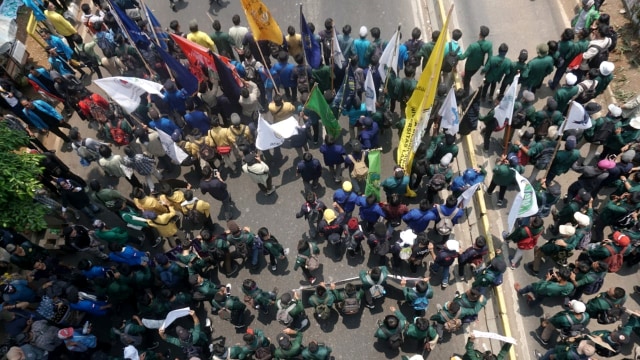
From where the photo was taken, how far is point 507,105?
38.3 ft

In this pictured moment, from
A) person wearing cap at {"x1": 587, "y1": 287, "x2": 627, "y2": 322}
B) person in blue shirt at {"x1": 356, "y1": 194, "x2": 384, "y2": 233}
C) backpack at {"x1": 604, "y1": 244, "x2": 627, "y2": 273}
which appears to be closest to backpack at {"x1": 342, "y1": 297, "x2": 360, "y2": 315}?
person in blue shirt at {"x1": 356, "y1": 194, "x2": 384, "y2": 233}

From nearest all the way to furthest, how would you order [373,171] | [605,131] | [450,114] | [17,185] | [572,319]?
[572,319] < [17,185] < [373,171] < [605,131] < [450,114]

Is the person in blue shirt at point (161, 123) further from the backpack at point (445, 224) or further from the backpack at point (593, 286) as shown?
the backpack at point (593, 286)

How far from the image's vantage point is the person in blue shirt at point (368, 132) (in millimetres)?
12281

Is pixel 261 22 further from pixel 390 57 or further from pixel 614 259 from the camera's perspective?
pixel 614 259

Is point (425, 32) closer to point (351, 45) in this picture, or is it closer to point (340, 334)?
point (351, 45)

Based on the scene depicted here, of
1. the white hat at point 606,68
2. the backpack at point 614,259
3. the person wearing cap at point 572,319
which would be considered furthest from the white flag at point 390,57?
the person wearing cap at point 572,319

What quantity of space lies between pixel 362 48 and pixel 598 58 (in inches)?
257

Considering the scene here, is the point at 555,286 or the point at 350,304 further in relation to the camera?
the point at 350,304

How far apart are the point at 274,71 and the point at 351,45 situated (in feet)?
7.93

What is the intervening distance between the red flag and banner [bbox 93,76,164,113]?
1.48 m

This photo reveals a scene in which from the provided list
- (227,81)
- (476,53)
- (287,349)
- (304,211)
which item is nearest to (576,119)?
(476,53)

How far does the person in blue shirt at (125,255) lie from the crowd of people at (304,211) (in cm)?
7

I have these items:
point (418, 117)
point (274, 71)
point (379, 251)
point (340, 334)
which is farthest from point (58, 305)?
point (418, 117)
